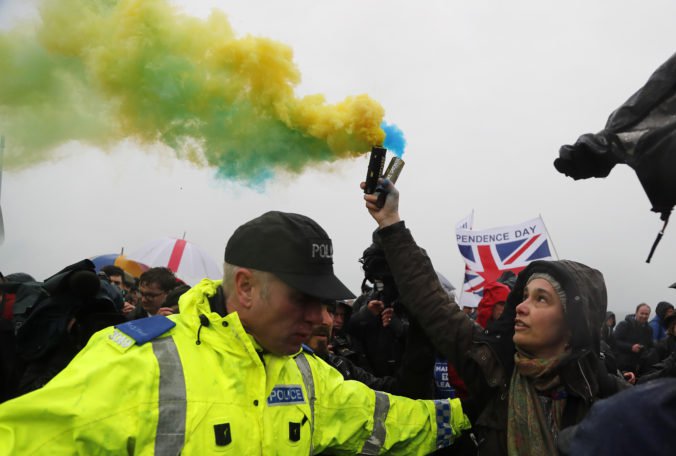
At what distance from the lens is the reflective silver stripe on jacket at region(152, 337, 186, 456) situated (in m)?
1.78

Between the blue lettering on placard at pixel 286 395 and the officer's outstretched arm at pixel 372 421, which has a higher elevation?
the blue lettering on placard at pixel 286 395

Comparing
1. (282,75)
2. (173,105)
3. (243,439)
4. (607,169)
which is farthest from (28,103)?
(607,169)

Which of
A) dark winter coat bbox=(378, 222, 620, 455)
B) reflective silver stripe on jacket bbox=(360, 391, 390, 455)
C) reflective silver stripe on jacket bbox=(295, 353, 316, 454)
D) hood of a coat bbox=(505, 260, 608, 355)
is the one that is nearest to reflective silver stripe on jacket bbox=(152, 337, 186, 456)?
reflective silver stripe on jacket bbox=(295, 353, 316, 454)

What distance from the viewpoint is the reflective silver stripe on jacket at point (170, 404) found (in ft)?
5.83

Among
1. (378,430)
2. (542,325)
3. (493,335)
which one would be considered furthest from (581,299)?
(378,430)

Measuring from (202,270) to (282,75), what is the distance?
673cm

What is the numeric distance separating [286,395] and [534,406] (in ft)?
3.72

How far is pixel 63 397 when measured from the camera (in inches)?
65.7

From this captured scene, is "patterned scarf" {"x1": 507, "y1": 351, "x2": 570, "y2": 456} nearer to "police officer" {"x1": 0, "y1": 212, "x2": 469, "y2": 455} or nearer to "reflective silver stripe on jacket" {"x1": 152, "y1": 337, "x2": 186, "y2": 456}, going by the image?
"police officer" {"x1": 0, "y1": 212, "x2": 469, "y2": 455}

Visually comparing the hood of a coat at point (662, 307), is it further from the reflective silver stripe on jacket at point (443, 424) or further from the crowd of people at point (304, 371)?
the reflective silver stripe on jacket at point (443, 424)

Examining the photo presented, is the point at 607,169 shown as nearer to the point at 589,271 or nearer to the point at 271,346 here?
the point at 271,346

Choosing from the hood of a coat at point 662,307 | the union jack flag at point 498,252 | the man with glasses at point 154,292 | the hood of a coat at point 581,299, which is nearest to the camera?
the hood of a coat at point 581,299

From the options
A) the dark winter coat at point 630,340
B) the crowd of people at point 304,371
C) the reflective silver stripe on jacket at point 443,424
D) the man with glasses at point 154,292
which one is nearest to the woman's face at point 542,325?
the crowd of people at point 304,371

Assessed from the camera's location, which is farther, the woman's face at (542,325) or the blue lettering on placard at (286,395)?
the woman's face at (542,325)
